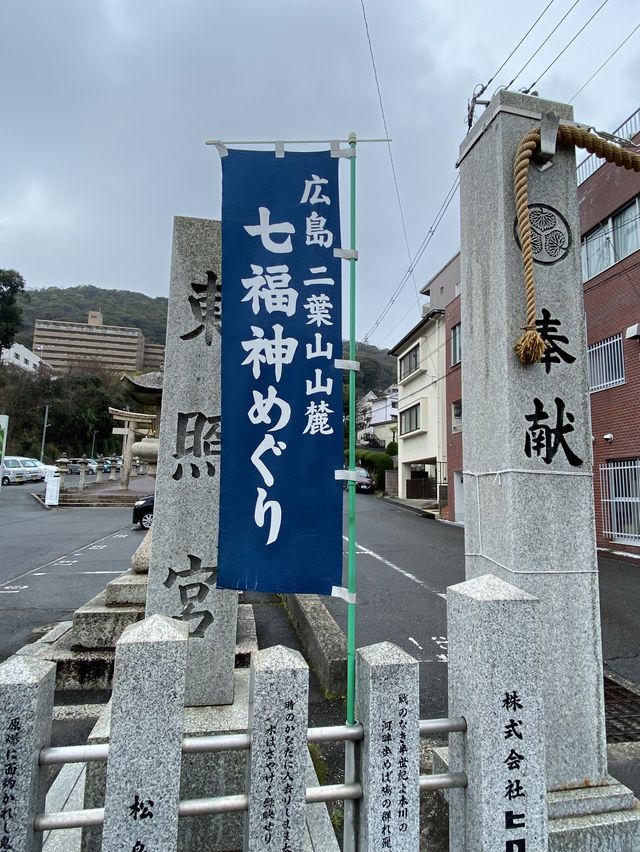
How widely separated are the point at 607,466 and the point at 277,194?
13550 millimetres

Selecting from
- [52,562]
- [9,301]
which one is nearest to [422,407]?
[52,562]

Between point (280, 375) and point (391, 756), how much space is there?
1696mm

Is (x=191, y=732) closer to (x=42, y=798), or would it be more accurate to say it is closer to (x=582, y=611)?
(x=42, y=798)

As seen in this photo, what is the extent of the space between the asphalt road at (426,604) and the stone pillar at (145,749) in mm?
2972

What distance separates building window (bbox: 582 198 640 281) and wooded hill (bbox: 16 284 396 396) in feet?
204

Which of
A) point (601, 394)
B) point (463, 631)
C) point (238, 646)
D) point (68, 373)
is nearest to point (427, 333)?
point (601, 394)

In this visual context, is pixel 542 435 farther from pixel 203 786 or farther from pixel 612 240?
pixel 612 240

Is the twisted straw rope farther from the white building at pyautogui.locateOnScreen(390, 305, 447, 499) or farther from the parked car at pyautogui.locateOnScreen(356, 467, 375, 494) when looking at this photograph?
the parked car at pyautogui.locateOnScreen(356, 467, 375, 494)

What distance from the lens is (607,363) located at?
528 inches

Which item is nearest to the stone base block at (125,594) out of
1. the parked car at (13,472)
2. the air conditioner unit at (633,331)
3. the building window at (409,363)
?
the air conditioner unit at (633,331)

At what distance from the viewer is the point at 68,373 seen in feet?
154

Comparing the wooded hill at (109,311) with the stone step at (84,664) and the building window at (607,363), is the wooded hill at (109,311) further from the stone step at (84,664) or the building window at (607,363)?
the stone step at (84,664)

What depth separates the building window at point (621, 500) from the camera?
1226 cm

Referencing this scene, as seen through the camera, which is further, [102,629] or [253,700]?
[102,629]
